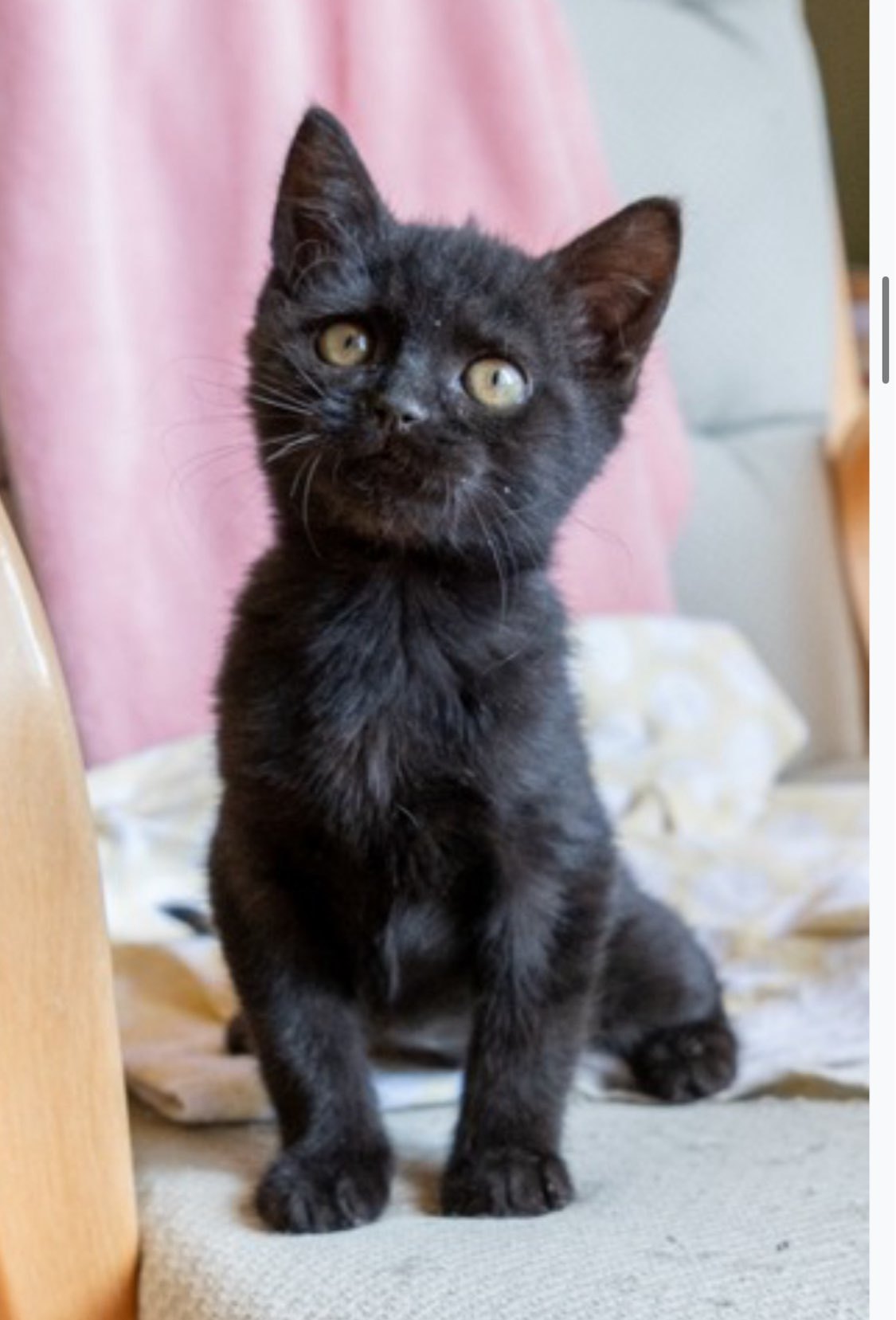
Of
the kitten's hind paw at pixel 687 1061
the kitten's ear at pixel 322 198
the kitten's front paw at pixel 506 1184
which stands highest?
the kitten's ear at pixel 322 198

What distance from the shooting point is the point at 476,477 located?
88 centimetres

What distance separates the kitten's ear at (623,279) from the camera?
94 centimetres

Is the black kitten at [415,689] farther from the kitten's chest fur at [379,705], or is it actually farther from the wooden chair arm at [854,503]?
the wooden chair arm at [854,503]

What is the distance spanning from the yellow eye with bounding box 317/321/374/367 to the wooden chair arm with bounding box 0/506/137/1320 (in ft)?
0.61

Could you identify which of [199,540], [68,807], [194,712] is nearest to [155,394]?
[199,540]

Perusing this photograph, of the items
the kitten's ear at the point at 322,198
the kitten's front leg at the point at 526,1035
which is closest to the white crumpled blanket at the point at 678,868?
the kitten's front leg at the point at 526,1035

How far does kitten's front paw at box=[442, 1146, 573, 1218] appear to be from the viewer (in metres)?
0.89

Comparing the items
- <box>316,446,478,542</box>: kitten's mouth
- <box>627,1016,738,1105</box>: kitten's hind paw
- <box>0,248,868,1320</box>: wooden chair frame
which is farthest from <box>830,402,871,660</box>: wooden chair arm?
<box>0,248,868,1320</box>: wooden chair frame

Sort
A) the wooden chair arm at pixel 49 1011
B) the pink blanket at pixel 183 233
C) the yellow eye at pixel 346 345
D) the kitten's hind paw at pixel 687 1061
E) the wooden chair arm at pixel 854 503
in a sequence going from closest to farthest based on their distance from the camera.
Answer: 1. the wooden chair arm at pixel 49 1011
2. the yellow eye at pixel 346 345
3. the kitten's hind paw at pixel 687 1061
4. the pink blanket at pixel 183 233
5. the wooden chair arm at pixel 854 503

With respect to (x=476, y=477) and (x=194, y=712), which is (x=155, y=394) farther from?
(x=476, y=477)

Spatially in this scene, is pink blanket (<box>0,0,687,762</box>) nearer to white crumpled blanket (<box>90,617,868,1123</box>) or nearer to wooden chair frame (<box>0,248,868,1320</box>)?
white crumpled blanket (<box>90,617,868,1123</box>)

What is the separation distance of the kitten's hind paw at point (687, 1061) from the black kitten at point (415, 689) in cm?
15

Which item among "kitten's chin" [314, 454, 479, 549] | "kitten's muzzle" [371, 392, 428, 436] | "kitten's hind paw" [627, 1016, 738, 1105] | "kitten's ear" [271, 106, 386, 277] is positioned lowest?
"kitten's hind paw" [627, 1016, 738, 1105]

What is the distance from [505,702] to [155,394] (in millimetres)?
650
